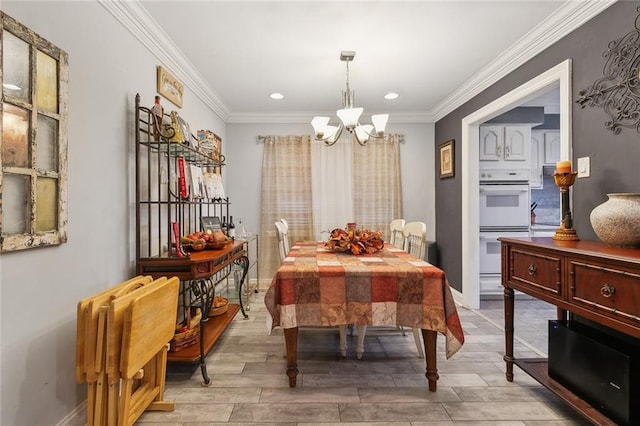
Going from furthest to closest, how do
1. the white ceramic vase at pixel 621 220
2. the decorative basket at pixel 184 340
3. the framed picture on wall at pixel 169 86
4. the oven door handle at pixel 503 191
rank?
the oven door handle at pixel 503 191
the framed picture on wall at pixel 169 86
the decorative basket at pixel 184 340
the white ceramic vase at pixel 621 220

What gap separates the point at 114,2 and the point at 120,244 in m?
1.47

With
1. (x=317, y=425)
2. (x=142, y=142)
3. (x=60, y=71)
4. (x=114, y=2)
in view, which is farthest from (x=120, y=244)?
(x=317, y=425)

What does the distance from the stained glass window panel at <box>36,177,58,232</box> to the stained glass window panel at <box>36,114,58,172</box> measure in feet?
0.22

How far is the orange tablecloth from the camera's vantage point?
1.95m

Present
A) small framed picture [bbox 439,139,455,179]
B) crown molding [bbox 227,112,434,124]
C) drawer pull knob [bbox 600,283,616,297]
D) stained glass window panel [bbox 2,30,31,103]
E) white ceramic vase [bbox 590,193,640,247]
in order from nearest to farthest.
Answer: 1. stained glass window panel [bbox 2,30,31,103]
2. drawer pull knob [bbox 600,283,616,297]
3. white ceramic vase [bbox 590,193,640,247]
4. small framed picture [bbox 439,139,455,179]
5. crown molding [bbox 227,112,434,124]

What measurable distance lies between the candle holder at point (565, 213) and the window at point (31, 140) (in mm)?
2699

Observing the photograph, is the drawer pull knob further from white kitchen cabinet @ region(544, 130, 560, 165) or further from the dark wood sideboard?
white kitchen cabinet @ region(544, 130, 560, 165)

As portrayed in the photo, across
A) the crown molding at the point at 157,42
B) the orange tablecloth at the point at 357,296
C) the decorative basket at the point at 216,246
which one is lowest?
the orange tablecloth at the point at 357,296

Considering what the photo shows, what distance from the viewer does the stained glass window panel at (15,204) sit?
1261 millimetres

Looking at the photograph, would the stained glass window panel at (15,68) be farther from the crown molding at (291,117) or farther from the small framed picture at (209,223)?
the crown molding at (291,117)

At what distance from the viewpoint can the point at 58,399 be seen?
5.07 ft

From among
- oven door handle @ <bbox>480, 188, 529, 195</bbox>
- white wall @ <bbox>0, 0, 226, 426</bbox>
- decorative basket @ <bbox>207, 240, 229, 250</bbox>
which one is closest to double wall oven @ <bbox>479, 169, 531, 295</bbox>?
oven door handle @ <bbox>480, 188, 529, 195</bbox>

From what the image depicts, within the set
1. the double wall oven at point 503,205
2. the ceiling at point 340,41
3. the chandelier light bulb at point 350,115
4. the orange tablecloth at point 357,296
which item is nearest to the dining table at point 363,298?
the orange tablecloth at point 357,296

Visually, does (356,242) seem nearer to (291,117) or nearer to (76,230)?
(76,230)
